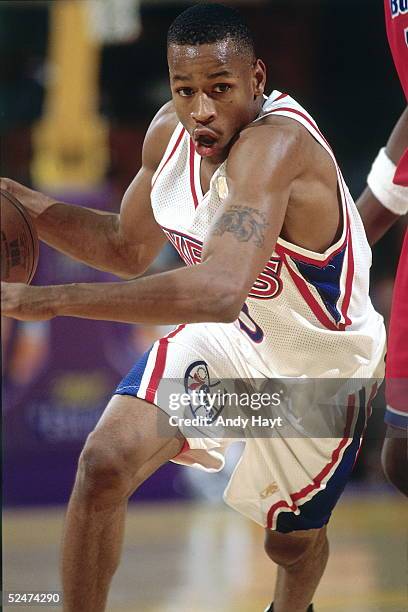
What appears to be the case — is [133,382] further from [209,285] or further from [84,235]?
[84,235]

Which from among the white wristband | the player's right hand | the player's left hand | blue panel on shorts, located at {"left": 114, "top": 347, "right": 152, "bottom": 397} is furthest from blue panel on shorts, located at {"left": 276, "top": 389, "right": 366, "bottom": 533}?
the player's right hand

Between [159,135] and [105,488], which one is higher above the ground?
[159,135]

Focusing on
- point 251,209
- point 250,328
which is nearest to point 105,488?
point 250,328

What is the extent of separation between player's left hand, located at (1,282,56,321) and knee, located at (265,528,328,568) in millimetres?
1202

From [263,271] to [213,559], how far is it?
1910 mm

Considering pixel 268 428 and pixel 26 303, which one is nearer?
pixel 26 303

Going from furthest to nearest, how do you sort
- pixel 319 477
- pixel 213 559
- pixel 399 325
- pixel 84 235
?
1. pixel 213 559
2. pixel 84 235
3. pixel 399 325
4. pixel 319 477

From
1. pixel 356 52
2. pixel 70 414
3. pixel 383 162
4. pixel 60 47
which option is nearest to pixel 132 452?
pixel 383 162

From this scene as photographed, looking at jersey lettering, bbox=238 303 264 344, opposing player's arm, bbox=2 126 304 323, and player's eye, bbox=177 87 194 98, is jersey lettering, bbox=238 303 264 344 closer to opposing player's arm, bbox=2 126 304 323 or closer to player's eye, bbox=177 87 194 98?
opposing player's arm, bbox=2 126 304 323

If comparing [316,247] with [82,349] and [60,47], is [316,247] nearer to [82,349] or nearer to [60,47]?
[82,349]

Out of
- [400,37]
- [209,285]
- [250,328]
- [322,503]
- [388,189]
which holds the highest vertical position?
[400,37]

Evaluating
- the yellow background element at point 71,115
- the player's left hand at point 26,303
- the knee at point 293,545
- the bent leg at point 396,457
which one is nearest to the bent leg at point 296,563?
the knee at point 293,545

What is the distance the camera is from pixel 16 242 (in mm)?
2809

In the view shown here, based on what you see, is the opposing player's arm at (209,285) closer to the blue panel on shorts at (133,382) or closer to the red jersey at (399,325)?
the blue panel on shorts at (133,382)
